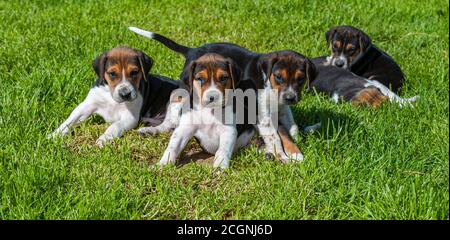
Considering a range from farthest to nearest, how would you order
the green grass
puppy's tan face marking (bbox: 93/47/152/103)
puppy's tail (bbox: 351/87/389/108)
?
puppy's tail (bbox: 351/87/389/108) < puppy's tan face marking (bbox: 93/47/152/103) < the green grass

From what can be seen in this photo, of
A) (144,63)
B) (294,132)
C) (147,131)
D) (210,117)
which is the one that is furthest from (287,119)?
(144,63)

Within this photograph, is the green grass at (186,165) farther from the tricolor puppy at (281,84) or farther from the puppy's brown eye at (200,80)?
the puppy's brown eye at (200,80)

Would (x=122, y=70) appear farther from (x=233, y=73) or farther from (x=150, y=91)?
(x=233, y=73)

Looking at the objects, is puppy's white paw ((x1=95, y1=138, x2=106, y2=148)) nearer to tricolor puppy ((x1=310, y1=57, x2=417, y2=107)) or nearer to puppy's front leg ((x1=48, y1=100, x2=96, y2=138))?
puppy's front leg ((x1=48, y1=100, x2=96, y2=138))

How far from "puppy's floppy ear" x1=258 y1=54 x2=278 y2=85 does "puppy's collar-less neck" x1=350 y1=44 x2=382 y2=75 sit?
3425 millimetres

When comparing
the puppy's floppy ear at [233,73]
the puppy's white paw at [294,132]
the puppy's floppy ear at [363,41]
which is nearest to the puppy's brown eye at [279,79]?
the puppy's floppy ear at [233,73]

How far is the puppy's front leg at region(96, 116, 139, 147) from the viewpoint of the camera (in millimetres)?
6562

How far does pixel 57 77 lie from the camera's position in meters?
7.69

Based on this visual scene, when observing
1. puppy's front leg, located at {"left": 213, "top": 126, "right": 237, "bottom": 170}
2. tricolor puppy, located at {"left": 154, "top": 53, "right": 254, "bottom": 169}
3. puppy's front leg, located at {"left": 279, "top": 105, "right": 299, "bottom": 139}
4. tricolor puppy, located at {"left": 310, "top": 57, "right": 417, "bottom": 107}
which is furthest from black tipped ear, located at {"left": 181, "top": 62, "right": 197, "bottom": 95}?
tricolor puppy, located at {"left": 310, "top": 57, "right": 417, "bottom": 107}

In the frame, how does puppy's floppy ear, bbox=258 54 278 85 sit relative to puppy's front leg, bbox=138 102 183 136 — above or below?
above

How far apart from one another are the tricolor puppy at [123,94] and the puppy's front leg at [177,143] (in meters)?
0.65

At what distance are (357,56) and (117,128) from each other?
4201 millimetres

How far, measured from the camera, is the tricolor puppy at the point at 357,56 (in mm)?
9219
